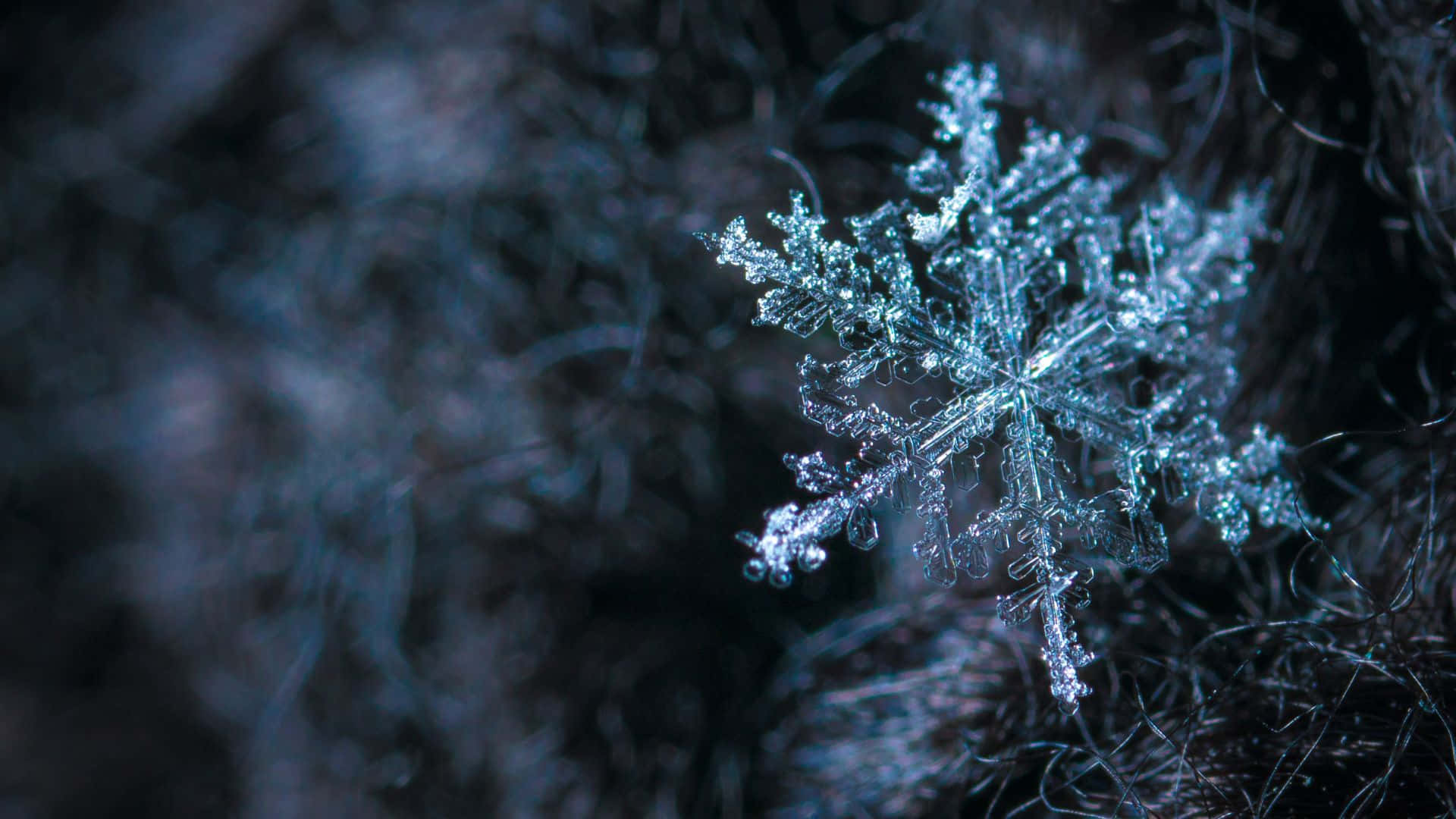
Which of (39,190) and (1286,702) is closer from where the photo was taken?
(1286,702)

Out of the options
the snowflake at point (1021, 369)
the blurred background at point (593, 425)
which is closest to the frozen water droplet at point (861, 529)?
A: the snowflake at point (1021, 369)

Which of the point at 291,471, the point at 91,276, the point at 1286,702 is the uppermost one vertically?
the point at 91,276

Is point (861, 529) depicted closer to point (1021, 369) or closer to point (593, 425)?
point (1021, 369)

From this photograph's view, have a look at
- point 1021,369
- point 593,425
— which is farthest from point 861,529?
point 593,425

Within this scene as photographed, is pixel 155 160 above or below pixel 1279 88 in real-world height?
above

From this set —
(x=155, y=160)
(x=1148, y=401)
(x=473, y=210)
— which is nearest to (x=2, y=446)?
(x=155, y=160)

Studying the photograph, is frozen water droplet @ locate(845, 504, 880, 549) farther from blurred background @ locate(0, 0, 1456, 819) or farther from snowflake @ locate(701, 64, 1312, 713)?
blurred background @ locate(0, 0, 1456, 819)

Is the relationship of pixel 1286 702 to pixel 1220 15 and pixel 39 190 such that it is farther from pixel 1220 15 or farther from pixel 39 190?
pixel 39 190
